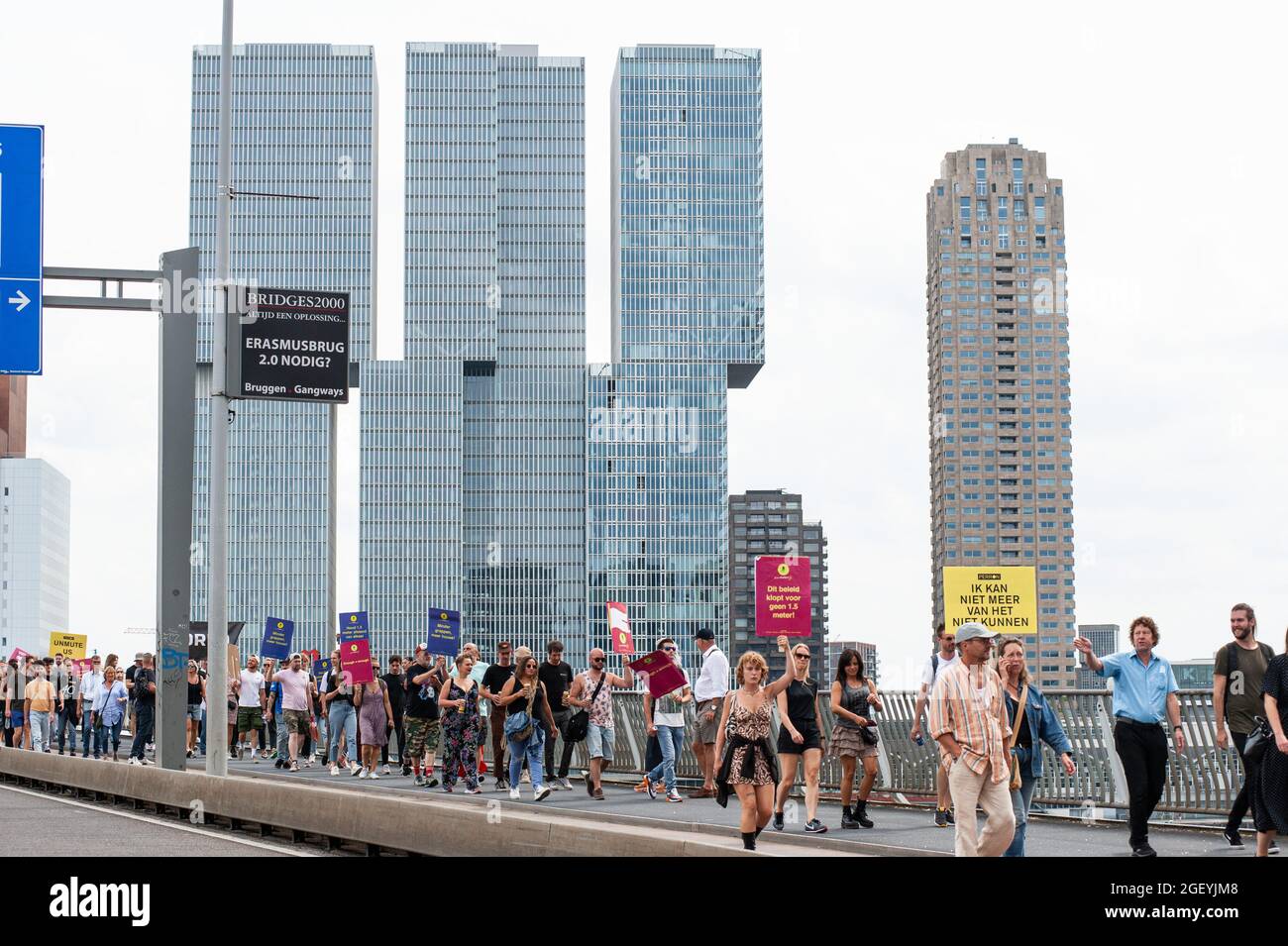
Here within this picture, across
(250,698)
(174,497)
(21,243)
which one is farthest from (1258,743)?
(250,698)

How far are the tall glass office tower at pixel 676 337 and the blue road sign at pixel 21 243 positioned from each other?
541 ft

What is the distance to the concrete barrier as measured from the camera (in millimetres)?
12062

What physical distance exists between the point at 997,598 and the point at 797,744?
779cm

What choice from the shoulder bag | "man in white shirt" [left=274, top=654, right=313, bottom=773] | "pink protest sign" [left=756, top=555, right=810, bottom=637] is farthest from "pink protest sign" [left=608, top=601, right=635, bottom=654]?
the shoulder bag


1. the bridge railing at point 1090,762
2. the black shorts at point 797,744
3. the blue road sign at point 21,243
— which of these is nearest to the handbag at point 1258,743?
the bridge railing at point 1090,762

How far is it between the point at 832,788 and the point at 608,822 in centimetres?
525

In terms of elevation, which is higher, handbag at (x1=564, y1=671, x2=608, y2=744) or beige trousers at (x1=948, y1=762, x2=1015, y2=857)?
beige trousers at (x1=948, y1=762, x2=1015, y2=857)

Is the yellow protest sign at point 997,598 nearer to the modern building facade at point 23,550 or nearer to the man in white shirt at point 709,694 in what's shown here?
the man in white shirt at point 709,694

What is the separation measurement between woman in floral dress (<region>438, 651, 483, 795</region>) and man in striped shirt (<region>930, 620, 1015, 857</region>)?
13055mm

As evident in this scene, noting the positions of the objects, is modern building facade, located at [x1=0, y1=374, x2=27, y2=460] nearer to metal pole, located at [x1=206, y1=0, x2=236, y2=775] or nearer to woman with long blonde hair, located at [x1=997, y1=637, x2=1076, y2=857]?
metal pole, located at [x1=206, y1=0, x2=236, y2=775]

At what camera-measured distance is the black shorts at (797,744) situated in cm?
1730
